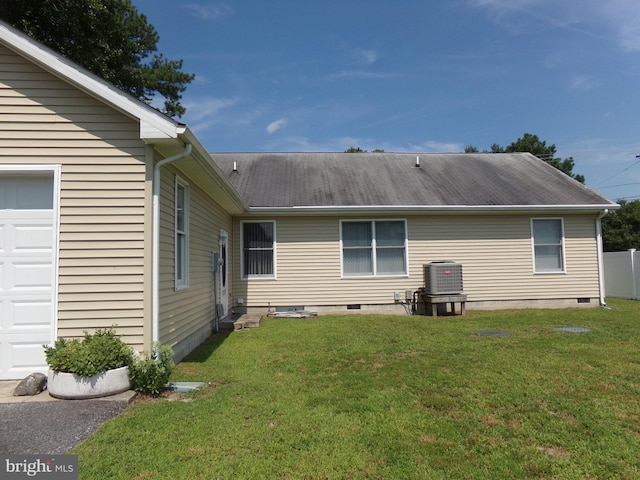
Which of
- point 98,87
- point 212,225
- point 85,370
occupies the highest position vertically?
point 98,87

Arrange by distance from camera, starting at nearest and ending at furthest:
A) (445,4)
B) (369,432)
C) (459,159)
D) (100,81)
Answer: (369,432) → (100,81) → (445,4) → (459,159)

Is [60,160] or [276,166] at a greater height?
[276,166]

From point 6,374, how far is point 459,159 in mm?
13843

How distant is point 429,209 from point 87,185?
8060 mm

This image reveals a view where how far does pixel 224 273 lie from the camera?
9.66 m

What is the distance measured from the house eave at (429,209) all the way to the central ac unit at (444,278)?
57.0 inches

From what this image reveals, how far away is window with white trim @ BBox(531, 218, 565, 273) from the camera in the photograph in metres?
11.3

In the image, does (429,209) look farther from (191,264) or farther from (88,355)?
(88,355)

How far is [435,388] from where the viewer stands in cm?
436

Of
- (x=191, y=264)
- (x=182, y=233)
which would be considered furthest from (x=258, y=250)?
(x=182, y=233)

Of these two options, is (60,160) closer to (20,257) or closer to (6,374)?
(20,257)

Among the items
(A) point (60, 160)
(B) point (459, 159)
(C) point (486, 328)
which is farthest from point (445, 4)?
(A) point (60, 160)

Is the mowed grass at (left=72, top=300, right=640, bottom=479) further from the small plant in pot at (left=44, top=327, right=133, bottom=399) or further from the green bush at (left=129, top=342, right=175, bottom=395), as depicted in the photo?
the small plant in pot at (left=44, top=327, right=133, bottom=399)

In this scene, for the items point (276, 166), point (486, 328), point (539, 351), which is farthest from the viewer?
point (276, 166)
